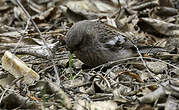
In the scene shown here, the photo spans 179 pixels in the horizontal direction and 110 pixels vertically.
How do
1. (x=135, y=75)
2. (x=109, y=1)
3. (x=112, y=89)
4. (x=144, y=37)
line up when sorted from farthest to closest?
(x=109, y=1), (x=144, y=37), (x=135, y=75), (x=112, y=89)

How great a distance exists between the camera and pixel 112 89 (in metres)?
3.68

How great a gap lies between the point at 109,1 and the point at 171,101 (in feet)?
16.0

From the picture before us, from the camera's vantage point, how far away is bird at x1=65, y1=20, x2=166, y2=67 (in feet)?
15.4

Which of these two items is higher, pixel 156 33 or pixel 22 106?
pixel 22 106

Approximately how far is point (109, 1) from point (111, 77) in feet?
13.0

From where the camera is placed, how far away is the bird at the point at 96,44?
4.70 metres

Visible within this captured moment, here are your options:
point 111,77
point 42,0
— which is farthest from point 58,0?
point 111,77

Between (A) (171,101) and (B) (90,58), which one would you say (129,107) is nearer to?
(A) (171,101)

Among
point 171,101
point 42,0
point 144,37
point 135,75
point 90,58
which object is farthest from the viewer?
point 42,0

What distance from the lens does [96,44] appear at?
191 inches

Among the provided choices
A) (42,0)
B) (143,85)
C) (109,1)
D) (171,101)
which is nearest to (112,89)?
(143,85)

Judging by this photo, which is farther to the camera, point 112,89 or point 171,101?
point 112,89

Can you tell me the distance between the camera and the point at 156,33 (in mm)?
6457

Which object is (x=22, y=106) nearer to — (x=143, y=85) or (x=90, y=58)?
(x=143, y=85)
